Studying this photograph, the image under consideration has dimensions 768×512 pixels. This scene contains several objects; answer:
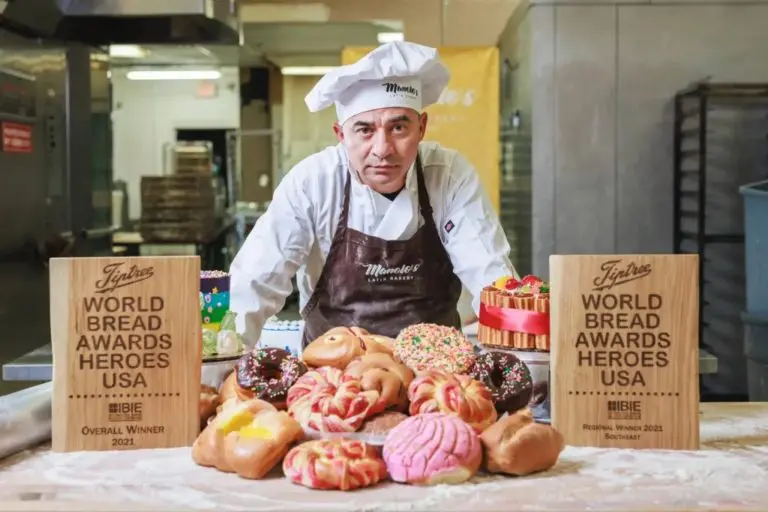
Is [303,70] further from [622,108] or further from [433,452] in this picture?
[433,452]

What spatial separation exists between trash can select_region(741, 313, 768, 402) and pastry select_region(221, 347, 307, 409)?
90.0 inches

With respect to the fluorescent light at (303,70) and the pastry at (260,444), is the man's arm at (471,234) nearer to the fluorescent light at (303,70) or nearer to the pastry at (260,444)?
the pastry at (260,444)

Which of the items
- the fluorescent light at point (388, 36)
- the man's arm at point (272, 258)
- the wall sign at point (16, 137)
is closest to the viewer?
the man's arm at point (272, 258)

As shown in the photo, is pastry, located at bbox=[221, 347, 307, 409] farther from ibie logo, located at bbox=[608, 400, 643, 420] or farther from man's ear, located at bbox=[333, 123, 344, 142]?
man's ear, located at bbox=[333, 123, 344, 142]

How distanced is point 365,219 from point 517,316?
808 millimetres

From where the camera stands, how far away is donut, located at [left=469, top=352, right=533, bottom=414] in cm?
105

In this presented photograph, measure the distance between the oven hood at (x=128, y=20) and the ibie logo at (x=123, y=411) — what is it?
2.28 meters

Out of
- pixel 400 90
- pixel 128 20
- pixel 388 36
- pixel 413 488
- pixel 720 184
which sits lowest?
pixel 413 488

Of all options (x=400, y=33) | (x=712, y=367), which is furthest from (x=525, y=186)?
(x=712, y=367)

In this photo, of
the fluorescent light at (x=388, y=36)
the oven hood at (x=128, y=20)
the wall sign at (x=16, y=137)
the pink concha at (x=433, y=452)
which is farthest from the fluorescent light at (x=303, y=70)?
the pink concha at (x=433, y=452)

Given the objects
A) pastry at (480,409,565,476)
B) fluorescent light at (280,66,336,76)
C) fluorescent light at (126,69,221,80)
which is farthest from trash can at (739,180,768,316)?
fluorescent light at (126,69,221,80)

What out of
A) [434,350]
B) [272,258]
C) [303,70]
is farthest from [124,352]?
[303,70]

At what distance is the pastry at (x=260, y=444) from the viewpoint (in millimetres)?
935

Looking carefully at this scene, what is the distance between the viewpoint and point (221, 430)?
97 centimetres
